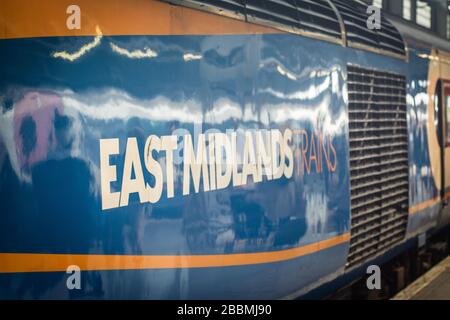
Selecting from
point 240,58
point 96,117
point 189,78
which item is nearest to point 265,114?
point 240,58

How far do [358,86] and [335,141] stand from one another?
771 millimetres

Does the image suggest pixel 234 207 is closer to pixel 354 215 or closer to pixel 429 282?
pixel 354 215

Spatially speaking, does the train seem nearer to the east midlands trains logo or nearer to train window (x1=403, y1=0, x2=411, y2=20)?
the east midlands trains logo

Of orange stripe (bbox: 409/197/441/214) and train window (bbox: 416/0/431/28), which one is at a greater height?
train window (bbox: 416/0/431/28)

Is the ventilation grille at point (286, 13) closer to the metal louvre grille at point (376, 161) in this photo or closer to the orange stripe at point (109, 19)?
the orange stripe at point (109, 19)

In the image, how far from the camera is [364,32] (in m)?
6.57

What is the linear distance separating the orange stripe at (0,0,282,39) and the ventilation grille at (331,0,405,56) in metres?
1.98

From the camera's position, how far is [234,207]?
14.7ft

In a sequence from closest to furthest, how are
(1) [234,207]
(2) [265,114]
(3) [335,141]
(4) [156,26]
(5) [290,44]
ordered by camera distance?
1. (4) [156,26]
2. (1) [234,207]
3. (2) [265,114]
4. (5) [290,44]
5. (3) [335,141]

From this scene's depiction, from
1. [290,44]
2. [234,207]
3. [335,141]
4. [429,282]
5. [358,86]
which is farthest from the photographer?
[429,282]

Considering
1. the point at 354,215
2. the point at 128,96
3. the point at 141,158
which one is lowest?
the point at 354,215

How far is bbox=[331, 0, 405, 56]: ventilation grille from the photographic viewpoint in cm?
625

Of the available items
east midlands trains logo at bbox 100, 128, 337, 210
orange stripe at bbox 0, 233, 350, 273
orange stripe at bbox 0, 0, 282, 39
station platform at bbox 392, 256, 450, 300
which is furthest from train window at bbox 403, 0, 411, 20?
orange stripe at bbox 0, 0, 282, 39

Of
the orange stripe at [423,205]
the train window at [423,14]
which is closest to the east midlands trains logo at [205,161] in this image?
the orange stripe at [423,205]
